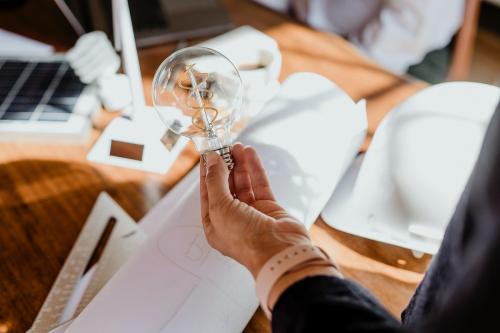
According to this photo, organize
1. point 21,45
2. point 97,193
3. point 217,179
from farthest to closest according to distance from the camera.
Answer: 1. point 21,45
2. point 97,193
3. point 217,179

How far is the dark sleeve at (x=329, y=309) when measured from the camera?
37cm

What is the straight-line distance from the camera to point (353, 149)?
0.68 metres

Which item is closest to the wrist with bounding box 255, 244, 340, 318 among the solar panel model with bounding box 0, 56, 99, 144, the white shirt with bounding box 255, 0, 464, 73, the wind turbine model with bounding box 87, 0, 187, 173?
the wind turbine model with bounding box 87, 0, 187, 173

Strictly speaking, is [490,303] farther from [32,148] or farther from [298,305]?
[32,148]

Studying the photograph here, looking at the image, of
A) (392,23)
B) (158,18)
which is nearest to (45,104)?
(158,18)

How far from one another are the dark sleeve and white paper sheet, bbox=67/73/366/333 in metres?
0.12

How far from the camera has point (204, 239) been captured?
1.77ft

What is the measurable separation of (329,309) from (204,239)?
0.20 m

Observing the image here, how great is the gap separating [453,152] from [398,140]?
0.07 metres

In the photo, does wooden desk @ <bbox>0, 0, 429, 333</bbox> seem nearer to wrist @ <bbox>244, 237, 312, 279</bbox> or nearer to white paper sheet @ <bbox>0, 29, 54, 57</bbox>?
white paper sheet @ <bbox>0, 29, 54, 57</bbox>

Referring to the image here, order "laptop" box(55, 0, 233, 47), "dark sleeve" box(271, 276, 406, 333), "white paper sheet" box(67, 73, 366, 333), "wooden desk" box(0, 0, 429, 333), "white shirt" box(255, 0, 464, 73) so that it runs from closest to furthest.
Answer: "dark sleeve" box(271, 276, 406, 333)
"white paper sheet" box(67, 73, 366, 333)
"wooden desk" box(0, 0, 429, 333)
"laptop" box(55, 0, 233, 47)
"white shirt" box(255, 0, 464, 73)

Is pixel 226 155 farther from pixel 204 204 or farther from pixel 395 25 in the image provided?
pixel 395 25

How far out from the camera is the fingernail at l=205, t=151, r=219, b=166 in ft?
1.74

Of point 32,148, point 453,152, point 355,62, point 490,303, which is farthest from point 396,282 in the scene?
point 32,148
